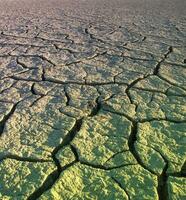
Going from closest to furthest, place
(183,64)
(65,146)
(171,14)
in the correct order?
1. (65,146)
2. (183,64)
3. (171,14)

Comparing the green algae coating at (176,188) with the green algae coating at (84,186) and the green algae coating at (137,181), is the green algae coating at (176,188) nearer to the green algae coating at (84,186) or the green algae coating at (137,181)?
the green algae coating at (137,181)

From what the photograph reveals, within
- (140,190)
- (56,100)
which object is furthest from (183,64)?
(140,190)

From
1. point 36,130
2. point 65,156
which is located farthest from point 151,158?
point 36,130

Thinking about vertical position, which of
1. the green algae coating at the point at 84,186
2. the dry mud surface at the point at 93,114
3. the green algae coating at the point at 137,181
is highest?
the green algae coating at the point at 137,181

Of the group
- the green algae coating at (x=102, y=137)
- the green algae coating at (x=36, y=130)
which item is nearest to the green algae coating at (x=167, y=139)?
the green algae coating at (x=102, y=137)

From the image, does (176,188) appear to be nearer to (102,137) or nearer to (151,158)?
(151,158)

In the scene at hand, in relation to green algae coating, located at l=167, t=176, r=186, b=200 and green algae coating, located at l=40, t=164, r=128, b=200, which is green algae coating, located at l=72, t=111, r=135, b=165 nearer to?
green algae coating, located at l=40, t=164, r=128, b=200

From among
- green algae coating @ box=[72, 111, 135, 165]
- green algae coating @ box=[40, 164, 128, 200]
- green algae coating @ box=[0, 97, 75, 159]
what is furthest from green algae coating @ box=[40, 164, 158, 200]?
green algae coating @ box=[0, 97, 75, 159]

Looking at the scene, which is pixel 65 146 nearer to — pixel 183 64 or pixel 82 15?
pixel 183 64
